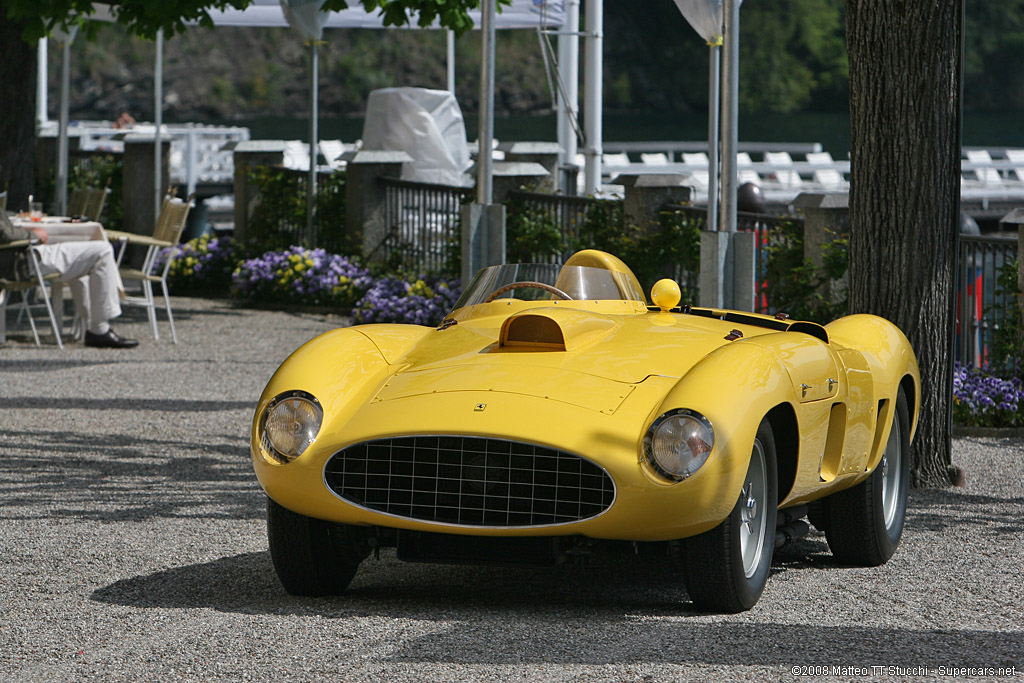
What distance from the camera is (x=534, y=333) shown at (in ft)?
16.6

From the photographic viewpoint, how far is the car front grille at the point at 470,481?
4477 millimetres

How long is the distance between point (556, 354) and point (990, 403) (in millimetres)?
5125

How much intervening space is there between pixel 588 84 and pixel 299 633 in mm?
14814

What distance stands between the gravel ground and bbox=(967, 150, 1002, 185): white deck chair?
78.7 ft

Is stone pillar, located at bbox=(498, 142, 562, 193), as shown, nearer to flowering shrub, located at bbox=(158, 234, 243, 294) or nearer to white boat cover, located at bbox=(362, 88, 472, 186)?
white boat cover, located at bbox=(362, 88, 472, 186)

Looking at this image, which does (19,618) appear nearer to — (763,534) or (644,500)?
(644,500)

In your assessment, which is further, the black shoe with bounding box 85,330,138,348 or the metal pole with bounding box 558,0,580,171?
the metal pole with bounding box 558,0,580,171

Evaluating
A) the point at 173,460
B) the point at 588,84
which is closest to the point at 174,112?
the point at 588,84

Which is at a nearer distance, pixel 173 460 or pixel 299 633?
pixel 299 633

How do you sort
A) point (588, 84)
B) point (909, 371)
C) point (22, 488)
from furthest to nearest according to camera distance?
point (588, 84)
point (22, 488)
point (909, 371)

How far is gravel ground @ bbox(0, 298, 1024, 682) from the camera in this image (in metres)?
4.16

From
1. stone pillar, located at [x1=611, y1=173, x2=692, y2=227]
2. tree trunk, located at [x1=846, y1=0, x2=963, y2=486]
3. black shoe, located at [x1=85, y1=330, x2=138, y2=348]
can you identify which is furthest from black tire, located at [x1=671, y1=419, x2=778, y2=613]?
black shoe, located at [x1=85, y1=330, x2=138, y2=348]

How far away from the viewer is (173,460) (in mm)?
7672

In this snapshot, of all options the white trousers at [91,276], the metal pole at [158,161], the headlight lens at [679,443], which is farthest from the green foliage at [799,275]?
the metal pole at [158,161]
